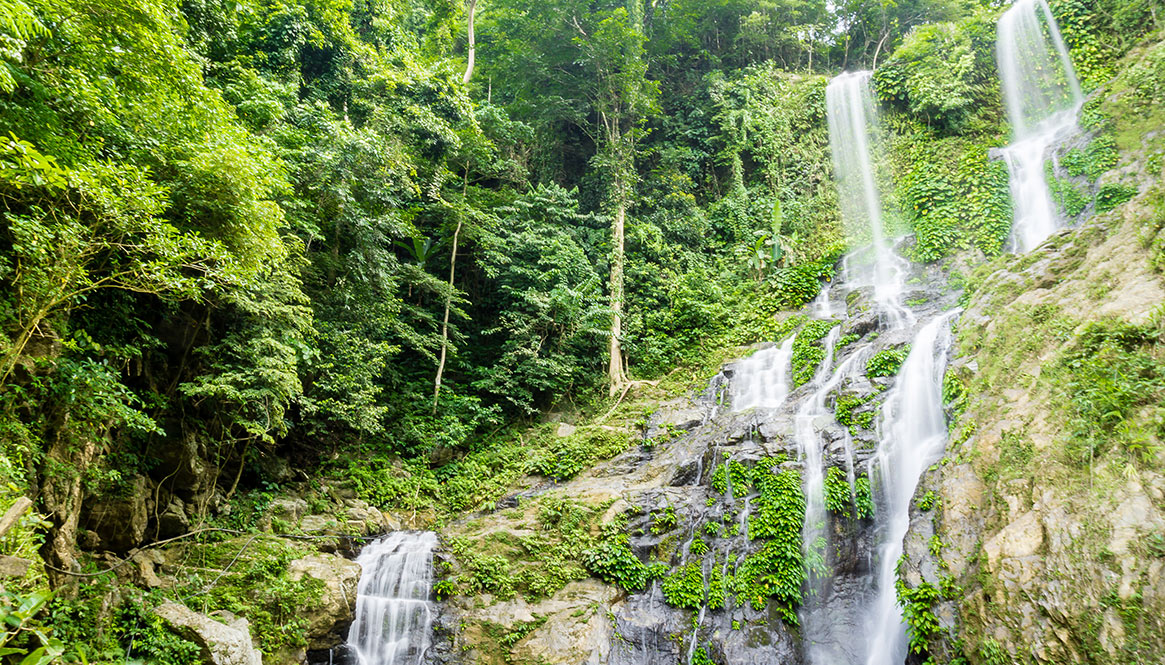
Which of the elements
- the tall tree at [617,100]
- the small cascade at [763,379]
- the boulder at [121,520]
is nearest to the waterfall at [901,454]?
the small cascade at [763,379]

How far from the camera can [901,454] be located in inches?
336

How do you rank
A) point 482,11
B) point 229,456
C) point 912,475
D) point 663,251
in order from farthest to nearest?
point 482,11, point 663,251, point 229,456, point 912,475

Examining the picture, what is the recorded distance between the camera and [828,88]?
66.5ft

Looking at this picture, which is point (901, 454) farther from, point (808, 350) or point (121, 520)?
point (121, 520)

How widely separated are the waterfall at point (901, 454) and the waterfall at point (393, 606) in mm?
6370

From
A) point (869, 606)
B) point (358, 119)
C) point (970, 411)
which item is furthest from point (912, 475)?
point (358, 119)

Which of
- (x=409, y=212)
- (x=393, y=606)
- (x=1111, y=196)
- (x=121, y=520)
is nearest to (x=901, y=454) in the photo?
(x=393, y=606)

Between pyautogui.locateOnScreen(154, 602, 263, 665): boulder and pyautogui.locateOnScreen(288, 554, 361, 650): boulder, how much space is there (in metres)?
1.02

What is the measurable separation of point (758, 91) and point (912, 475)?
17.2m

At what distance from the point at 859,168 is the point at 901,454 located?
13.1 metres

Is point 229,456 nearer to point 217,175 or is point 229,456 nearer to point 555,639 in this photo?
point 217,175

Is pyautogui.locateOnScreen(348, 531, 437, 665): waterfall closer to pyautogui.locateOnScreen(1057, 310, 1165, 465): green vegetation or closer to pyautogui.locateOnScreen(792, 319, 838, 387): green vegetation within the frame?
pyautogui.locateOnScreen(792, 319, 838, 387): green vegetation

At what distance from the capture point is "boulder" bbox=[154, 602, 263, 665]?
236 inches

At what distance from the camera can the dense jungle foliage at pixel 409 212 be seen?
555 centimetres
